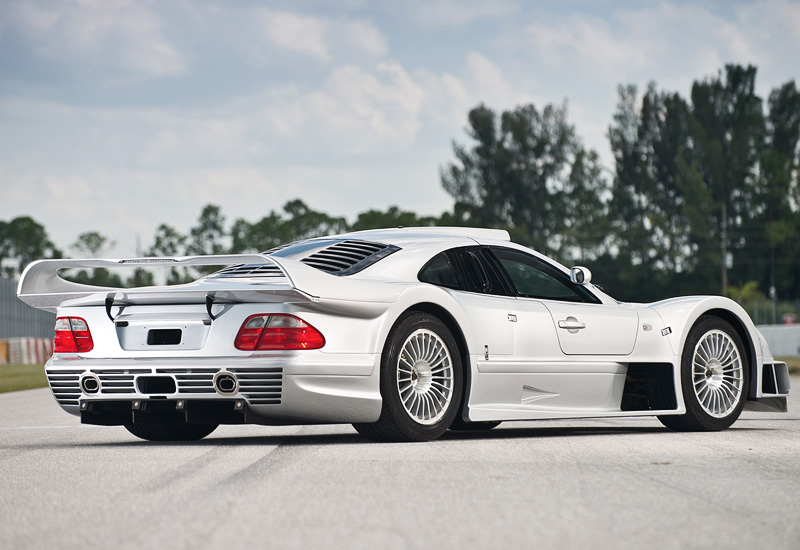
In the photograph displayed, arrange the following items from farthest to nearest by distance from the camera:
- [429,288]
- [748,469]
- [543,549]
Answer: [429,288] < [748,469] < [543,549]

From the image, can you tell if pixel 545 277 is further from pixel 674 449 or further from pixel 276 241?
pixel 276 241

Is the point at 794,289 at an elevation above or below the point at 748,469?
above

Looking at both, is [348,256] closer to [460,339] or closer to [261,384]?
[460,339]

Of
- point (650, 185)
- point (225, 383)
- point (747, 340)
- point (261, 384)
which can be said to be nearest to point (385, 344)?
point (261, 384)

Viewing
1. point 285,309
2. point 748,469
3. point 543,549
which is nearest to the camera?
point 543,549

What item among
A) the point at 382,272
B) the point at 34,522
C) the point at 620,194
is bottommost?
the point at 34,522

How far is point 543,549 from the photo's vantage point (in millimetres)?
3900

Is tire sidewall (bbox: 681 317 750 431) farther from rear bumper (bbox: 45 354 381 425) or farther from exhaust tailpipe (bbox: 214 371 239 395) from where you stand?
exhaust tailpipe (bbox: 214 371 239 395)

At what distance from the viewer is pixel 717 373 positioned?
9.27 meters

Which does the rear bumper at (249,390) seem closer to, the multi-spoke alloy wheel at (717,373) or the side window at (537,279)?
the side window at (537,279)

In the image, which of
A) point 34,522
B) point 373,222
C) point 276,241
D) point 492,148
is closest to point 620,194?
point 492,148

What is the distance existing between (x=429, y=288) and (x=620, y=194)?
3048 inches

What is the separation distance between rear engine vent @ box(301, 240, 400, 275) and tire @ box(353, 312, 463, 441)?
Answer: 54 cm

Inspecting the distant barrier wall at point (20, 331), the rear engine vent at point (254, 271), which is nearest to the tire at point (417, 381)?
the rear engine vent at point (254, 271)
